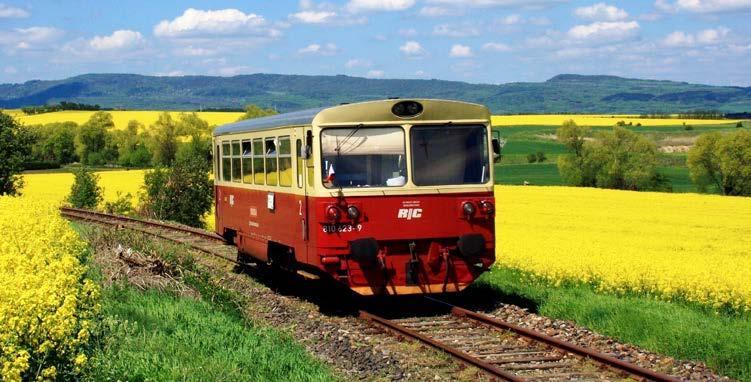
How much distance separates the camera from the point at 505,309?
13195 mm

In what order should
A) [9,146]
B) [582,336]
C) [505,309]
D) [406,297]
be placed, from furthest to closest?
[9,146] < [406,297] < [505,309] < [582,336]

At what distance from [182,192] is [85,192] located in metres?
7.78

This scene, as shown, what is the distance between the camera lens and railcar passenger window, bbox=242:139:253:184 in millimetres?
15940

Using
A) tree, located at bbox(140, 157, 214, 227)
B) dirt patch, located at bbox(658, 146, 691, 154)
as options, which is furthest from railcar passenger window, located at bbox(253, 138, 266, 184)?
dirt patch, located at bbox(658, 146, 691, 154)

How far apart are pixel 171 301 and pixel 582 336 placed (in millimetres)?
5165

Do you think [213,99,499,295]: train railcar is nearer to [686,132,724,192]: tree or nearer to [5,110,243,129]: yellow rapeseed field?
[686,132,724,192]: tree

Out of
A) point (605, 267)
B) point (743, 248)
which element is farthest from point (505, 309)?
point (743, 248)

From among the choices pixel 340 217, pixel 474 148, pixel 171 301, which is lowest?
pixel 171 301

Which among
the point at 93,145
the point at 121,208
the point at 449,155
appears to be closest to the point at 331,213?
the point at 449,155

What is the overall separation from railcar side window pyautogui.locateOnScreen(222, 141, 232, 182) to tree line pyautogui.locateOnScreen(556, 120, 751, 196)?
55032 mm

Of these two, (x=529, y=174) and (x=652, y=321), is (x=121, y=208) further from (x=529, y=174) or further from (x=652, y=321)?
(x=529, y=174)

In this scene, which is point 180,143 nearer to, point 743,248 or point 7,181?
point 7,181

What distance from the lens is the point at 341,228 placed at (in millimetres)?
12641

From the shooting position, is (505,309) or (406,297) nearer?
(505,309)
